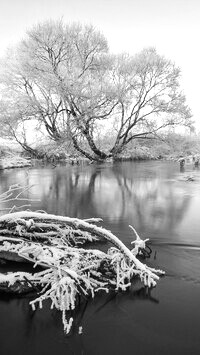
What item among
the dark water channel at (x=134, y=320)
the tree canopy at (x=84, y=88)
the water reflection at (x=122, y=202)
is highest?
the tree canopy at (x=84, y=88)

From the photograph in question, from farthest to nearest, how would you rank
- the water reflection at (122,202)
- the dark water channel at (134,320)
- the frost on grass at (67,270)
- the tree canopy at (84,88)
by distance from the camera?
1. the tree canopy at (84,88)
2. the water reflection at (122,202)
3. the frost on grass at (67,270)
4. the dark water channel at (134,320)

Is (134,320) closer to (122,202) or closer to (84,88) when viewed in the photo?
(122,202)

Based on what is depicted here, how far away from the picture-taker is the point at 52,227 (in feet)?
14.9

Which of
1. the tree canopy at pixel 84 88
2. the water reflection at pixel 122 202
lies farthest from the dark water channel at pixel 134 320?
the tree canopy at pixel 84 88

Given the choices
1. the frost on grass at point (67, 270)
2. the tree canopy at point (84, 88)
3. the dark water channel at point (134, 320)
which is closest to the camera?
the dark water channel at point (134, 320)

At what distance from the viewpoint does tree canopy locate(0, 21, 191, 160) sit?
2300cm

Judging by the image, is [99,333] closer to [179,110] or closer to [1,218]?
[1,218]

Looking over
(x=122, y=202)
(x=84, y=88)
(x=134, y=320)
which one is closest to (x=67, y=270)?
(x=134, y=320)

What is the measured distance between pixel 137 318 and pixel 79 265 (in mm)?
918

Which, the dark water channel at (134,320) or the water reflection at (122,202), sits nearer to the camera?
the dark water channel at (134,320)

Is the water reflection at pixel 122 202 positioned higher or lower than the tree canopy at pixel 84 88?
lower

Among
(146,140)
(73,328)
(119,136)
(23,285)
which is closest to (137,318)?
(73,328)

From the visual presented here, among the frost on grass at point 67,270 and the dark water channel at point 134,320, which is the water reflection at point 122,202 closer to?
the frost on grass at point 67,270

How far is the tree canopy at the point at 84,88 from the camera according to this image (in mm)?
23000
